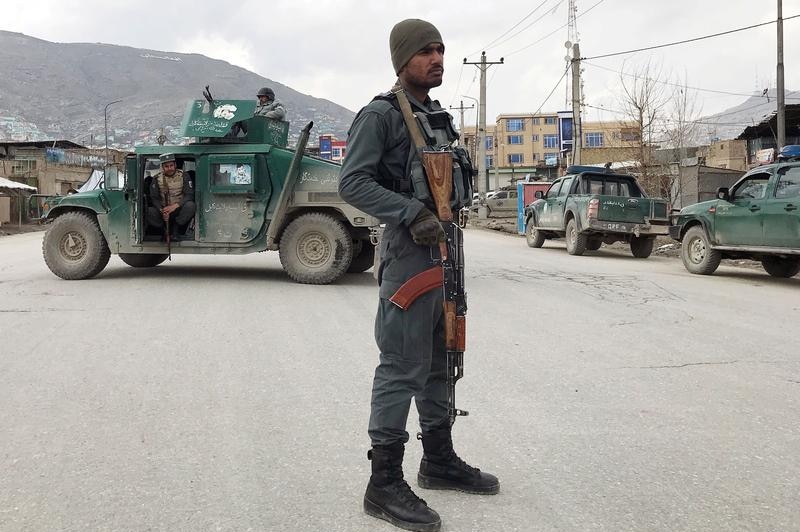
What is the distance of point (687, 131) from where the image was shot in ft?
94.4

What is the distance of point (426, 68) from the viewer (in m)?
2.95

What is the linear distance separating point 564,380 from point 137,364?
3.17 m

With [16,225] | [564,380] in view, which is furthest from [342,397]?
[16,225]

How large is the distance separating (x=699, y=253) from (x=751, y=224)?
1378mm

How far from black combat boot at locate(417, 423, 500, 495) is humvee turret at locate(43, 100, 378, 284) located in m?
6.84

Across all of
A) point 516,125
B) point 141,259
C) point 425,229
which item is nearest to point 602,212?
point 141,259

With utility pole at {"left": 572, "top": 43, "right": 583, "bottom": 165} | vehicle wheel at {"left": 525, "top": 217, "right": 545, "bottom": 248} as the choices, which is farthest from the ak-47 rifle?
utility pole at {"left": 572, "top": 43, "right": 583, "bottom": 165}

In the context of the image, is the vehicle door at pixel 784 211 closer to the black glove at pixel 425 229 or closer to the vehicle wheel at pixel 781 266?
the vehicle wheel at pixel 781 266

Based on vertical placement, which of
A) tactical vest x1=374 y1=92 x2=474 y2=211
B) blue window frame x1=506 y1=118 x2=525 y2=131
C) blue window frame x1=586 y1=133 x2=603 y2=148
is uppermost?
blue window frame x1=506 y1=118 x2=525 y2=131

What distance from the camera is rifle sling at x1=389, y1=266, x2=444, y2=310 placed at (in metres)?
2.84

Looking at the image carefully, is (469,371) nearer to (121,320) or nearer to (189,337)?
(189,337)

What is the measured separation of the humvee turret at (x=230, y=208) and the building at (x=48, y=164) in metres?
23.8

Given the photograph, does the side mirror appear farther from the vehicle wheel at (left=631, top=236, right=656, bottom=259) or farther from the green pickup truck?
the vehicle wheel at (left=631, top=236, right=656, bottom=259)

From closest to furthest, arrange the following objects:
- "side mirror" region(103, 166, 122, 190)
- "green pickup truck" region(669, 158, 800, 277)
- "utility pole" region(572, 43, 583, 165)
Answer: "green pickup truck" region(669, 158, 800, 277) → "side mirror" region(103, 166, 122, 190) → "utility pole" region(572, 43, 583, 165)
